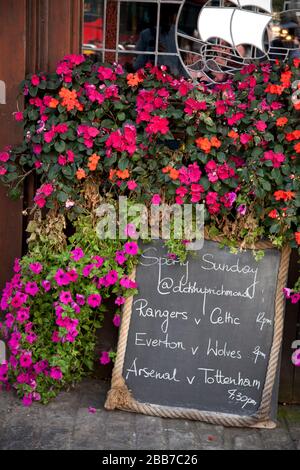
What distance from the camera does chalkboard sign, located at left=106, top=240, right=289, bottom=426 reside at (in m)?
3.69

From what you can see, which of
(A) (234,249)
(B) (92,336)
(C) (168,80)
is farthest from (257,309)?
(C) (168,80)

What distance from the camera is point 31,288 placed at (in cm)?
371

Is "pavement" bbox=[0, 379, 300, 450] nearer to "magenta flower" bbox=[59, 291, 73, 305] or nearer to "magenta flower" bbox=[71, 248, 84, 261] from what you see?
"magenta flower" bbox=[59, 291, 73, 305]

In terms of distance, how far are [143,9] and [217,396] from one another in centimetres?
218

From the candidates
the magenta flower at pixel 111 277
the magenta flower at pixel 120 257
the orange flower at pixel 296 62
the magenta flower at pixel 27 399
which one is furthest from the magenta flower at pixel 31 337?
the orange flower at pixel 296 62

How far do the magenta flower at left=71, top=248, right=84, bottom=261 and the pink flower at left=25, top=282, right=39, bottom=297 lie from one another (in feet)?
0.88

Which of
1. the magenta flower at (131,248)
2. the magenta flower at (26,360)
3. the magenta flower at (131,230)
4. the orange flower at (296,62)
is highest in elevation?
the orange flower at (296,62)

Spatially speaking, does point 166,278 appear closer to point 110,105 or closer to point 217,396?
point 217,396

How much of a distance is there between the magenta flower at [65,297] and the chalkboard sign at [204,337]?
330mm

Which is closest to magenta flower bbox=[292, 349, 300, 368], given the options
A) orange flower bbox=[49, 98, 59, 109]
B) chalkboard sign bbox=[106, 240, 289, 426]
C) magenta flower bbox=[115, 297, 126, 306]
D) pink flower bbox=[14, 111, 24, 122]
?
chalkboard sign bbox=[106, 240, 289, 426]

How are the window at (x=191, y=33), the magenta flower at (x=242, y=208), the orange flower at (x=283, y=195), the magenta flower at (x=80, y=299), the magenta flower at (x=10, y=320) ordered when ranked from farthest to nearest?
the window at (x=191, y=33)
the magenta flower at (x=10, y=320)
the magenta flower at (x=80, y=299)
the magenta flower at (x=242, y=208)
the orange flower at (x=283, y=195)

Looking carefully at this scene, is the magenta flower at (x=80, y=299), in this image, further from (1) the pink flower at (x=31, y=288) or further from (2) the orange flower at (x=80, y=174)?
(2) the orange flower at (x=80, y=174)

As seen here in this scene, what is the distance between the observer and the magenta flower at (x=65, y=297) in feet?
11.8

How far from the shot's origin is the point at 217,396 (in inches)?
147
